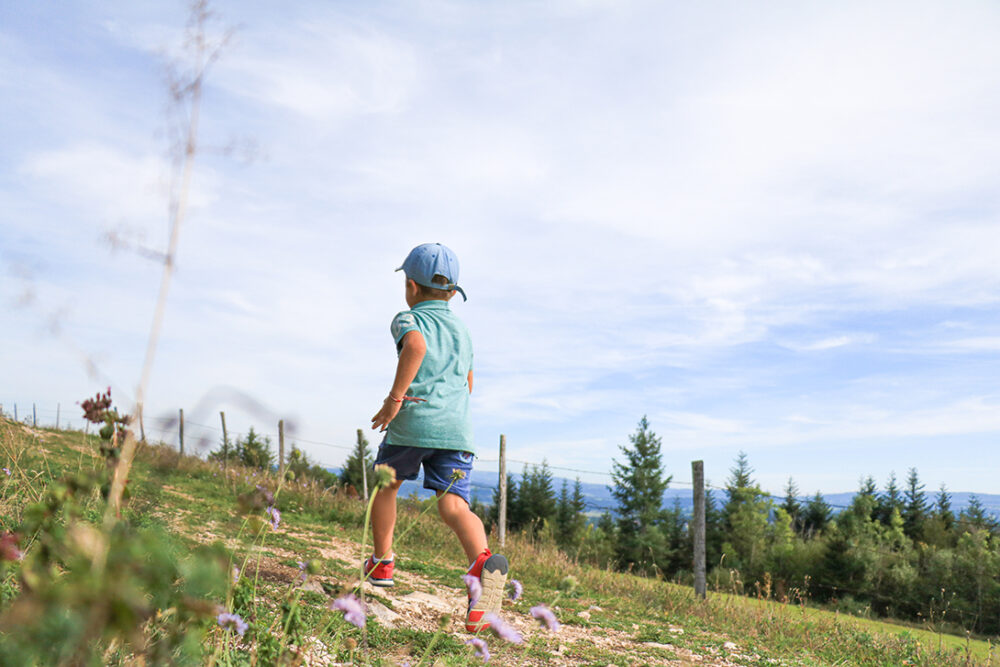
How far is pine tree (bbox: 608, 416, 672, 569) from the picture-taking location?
163ft

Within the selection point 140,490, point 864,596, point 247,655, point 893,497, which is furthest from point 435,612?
point 893,497

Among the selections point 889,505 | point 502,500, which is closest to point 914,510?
point 889,505

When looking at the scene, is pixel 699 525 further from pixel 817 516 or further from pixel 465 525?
pixel 817 516

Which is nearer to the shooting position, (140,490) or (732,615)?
(140,490)

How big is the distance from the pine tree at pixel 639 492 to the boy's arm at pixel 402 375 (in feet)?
157

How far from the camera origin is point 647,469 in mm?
53438

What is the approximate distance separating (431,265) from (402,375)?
753 millimetres

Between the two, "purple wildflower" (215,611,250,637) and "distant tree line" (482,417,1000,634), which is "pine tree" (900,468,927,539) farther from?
"purple wildflower" (215,611,250,637)

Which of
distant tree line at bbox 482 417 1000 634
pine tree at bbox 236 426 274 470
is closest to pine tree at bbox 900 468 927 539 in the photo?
distant tree line at bbox 482 417 1000 634

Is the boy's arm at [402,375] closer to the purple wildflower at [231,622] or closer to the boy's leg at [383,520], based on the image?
the boy's leg at [383,520]

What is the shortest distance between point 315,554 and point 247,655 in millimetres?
3216

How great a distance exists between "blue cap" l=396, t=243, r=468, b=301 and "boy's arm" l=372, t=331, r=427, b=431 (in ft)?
1.77

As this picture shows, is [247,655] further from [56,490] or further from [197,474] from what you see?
[197,474]

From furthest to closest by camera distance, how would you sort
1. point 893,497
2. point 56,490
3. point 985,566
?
point 893,497, point 985,566, point 56,490
